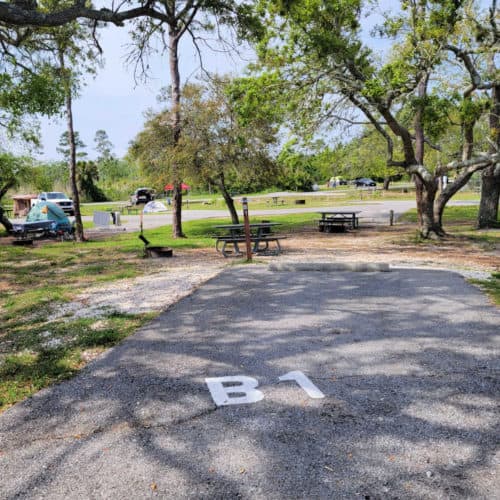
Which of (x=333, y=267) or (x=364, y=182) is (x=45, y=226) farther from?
(x=364, y=182)

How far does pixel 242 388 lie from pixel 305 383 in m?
0.49

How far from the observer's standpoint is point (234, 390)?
3.69 metres

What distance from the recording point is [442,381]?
379cm

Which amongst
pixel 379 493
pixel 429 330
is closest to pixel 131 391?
pixel 379 493

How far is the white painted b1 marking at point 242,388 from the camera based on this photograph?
11.6ft

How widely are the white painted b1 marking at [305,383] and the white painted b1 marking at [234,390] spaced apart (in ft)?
0.92

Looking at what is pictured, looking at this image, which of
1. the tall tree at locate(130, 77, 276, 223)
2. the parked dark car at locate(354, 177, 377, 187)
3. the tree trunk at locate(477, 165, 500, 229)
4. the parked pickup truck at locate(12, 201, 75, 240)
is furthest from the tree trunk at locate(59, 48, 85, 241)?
the parked dark car at locate(354, 177, 377, 187)

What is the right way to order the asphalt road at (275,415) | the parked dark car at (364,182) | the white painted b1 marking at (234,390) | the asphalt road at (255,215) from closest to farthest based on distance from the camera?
the asphalt road at (275,415), the white painted b1 marking at (234,390), the asphalt road at (255,215), the parked dark car at (364,182)

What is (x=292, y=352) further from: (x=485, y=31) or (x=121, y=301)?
(x=485, y=31)

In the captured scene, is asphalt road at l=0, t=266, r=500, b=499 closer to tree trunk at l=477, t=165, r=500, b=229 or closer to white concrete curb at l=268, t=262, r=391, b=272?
white concrete curb at l=268, t=262, r=391, b=272

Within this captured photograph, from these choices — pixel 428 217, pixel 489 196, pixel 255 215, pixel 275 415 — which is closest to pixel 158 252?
pixel 428 217

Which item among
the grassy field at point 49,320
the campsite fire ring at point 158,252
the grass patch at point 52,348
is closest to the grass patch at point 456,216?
the campsite fire ring at point 158,252

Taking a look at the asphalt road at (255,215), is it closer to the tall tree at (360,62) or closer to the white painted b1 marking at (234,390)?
the tall tree at (360,62)

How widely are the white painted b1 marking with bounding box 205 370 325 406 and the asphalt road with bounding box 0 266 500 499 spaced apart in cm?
2
